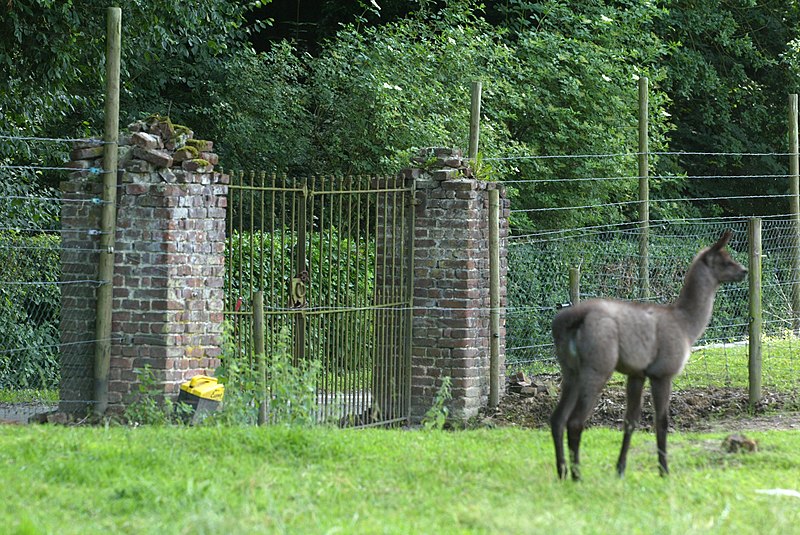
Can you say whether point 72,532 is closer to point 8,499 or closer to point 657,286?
point 8,499

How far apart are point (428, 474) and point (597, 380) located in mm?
1298

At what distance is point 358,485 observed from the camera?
7230 mm

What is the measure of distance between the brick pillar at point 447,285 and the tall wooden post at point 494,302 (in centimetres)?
16

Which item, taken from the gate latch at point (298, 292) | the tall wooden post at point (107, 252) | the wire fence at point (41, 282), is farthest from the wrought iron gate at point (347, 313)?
the wire fence at point (41, 282)

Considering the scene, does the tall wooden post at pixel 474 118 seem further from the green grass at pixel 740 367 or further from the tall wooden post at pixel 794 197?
the tall wooden post at pixel 794 197

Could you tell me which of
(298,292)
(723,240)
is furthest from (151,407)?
(723,240)

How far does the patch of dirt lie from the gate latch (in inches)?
91.2

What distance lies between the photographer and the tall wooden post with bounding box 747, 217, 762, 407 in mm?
11828

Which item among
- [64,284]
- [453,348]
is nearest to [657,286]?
[453,348]

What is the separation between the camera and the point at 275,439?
8.14 metres

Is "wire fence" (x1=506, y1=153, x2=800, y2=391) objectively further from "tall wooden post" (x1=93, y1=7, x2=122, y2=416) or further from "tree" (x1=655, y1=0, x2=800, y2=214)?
"tree" (x1=655, y1=0, x2=800, y2=214)

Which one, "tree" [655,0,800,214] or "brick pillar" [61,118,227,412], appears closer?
"brick pillar" [61,118,227,412]

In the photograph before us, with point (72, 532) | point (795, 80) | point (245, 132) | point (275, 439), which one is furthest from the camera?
point (795, 80)

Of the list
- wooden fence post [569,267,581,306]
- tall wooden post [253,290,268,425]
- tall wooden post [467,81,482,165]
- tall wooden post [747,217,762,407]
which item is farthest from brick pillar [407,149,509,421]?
tall wooden post [747,217,762,407]
